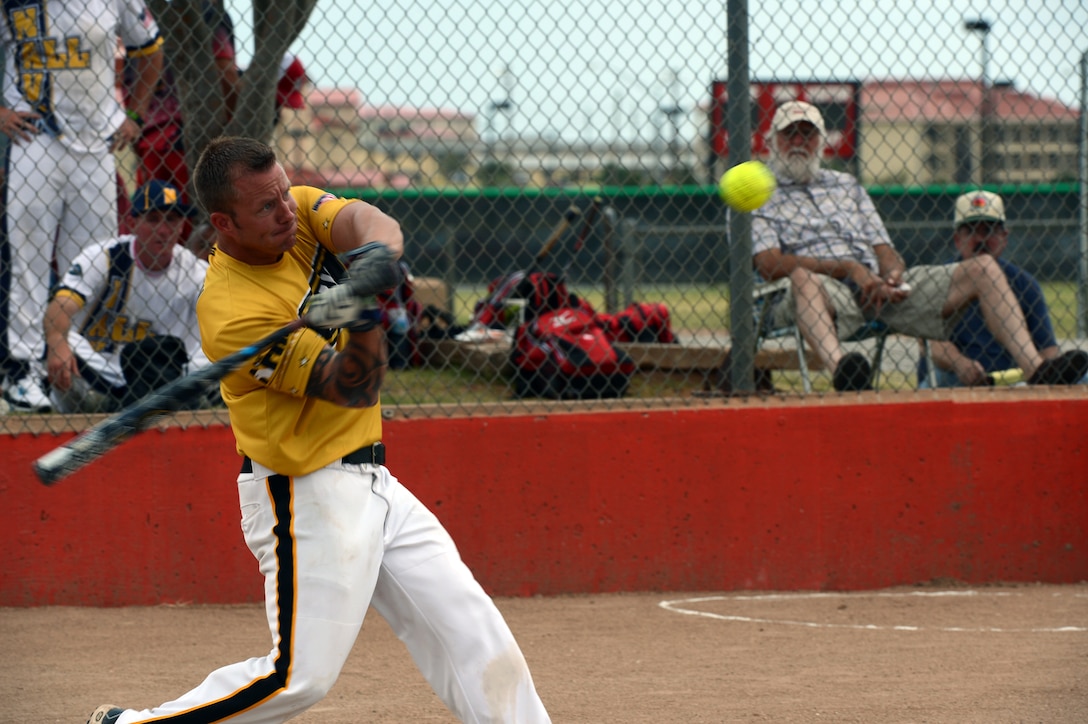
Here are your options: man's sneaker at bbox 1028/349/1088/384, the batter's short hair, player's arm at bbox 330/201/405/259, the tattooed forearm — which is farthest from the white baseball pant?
man's sneaker at bbox 1028/349/1088/384

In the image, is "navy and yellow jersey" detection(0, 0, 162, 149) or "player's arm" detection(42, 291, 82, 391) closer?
"player's arm" detection(42, 291, 82, 391)

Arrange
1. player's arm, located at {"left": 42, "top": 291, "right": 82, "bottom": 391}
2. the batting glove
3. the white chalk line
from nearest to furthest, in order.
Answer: the batting glove < the white chalk line < player's arm, located at {"left": 42, "top": 291, "right": 82, "bottom": 391}

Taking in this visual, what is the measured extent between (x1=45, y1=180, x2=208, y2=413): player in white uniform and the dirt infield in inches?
38.8

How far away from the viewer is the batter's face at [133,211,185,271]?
17.3 ft

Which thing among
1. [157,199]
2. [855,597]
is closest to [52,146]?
[157,199]

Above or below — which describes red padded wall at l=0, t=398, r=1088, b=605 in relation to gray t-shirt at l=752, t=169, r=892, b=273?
below


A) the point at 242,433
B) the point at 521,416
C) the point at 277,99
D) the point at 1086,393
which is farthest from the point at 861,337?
the point at 242,433

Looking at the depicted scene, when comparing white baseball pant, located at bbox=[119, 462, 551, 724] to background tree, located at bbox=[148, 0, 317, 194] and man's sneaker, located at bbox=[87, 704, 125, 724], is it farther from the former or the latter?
background tree, located at bbox=[148, 0, 317, 194]

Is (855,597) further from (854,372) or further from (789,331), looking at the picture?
(789,331)

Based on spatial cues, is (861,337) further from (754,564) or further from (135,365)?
(135,365)

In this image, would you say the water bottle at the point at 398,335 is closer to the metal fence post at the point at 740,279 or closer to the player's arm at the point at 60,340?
the player's arm at the point at 60,340

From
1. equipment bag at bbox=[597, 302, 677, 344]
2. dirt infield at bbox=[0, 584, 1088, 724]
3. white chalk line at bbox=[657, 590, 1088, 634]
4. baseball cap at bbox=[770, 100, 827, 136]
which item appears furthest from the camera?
equipment bag at bbox=[597, 302, 677, 344]

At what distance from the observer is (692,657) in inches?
168

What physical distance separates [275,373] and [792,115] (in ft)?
12.0
